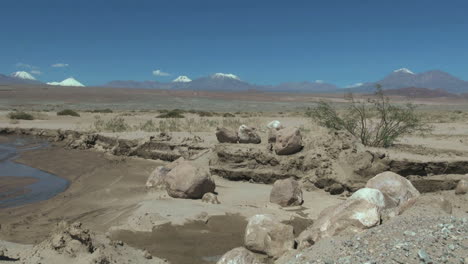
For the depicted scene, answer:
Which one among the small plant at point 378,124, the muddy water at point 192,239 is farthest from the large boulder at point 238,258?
the small plant at point 378,124

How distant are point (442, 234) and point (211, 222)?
11.5 ft

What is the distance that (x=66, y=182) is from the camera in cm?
1003

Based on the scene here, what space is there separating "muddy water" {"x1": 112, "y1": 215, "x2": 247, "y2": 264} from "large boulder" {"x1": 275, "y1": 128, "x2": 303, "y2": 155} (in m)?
3.24

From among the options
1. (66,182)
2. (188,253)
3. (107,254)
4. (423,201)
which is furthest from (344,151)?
(66,182)

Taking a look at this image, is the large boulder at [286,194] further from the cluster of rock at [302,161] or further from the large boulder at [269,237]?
the large boulder at [269,237]

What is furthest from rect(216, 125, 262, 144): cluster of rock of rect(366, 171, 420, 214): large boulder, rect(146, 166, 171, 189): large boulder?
rect(366, 171, 420, 214): large boulder

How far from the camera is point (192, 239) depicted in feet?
18.9

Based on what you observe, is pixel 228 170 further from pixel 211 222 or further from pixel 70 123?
pixel 70 123

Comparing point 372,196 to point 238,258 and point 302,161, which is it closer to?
point 238,258

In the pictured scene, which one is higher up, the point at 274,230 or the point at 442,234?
the point at 442,234

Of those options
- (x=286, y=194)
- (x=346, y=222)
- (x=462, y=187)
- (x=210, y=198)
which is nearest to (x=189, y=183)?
(x=210, y=198)

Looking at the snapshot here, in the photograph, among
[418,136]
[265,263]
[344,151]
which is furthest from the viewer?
[418,136]

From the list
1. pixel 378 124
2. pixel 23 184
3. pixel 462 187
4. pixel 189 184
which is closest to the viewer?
pixel 462 187

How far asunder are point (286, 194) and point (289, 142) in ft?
7.12
